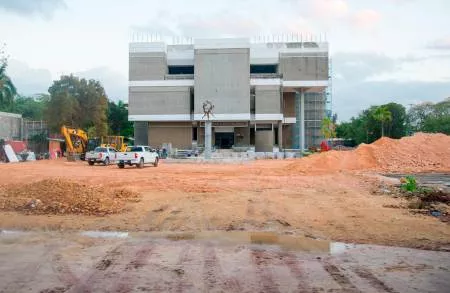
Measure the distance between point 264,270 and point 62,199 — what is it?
30.0 feet

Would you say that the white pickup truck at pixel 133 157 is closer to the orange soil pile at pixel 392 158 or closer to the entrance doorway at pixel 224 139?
the orange soil pile at pixel 392 158

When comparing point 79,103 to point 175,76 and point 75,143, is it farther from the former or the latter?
point 175,76

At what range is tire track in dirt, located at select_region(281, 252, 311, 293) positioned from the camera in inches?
258

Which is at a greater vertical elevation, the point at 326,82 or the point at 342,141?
the point at 326,82

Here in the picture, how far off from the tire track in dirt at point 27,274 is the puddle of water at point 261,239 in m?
2.87

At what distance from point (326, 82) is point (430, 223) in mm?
65427

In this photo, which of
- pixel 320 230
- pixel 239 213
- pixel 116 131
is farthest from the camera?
pixel 116 131

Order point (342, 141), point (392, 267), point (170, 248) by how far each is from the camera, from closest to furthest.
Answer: point (392, 267)
point (170, 248)
point (342, 141)

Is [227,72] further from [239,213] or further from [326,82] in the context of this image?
[239,213]

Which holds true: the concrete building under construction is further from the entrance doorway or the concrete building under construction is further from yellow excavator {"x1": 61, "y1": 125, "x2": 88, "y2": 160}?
yellow excavator {"x1": 61, "y1": 125, "x2": 88, "y2": 160}

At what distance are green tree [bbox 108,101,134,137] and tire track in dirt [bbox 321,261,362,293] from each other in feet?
260

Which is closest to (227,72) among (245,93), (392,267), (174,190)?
(245,93)

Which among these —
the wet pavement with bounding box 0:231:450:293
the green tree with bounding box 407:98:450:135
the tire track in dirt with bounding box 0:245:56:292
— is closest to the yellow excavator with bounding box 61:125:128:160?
the wet pavement with bounding box 0:231:450:293

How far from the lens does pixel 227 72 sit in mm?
74250
